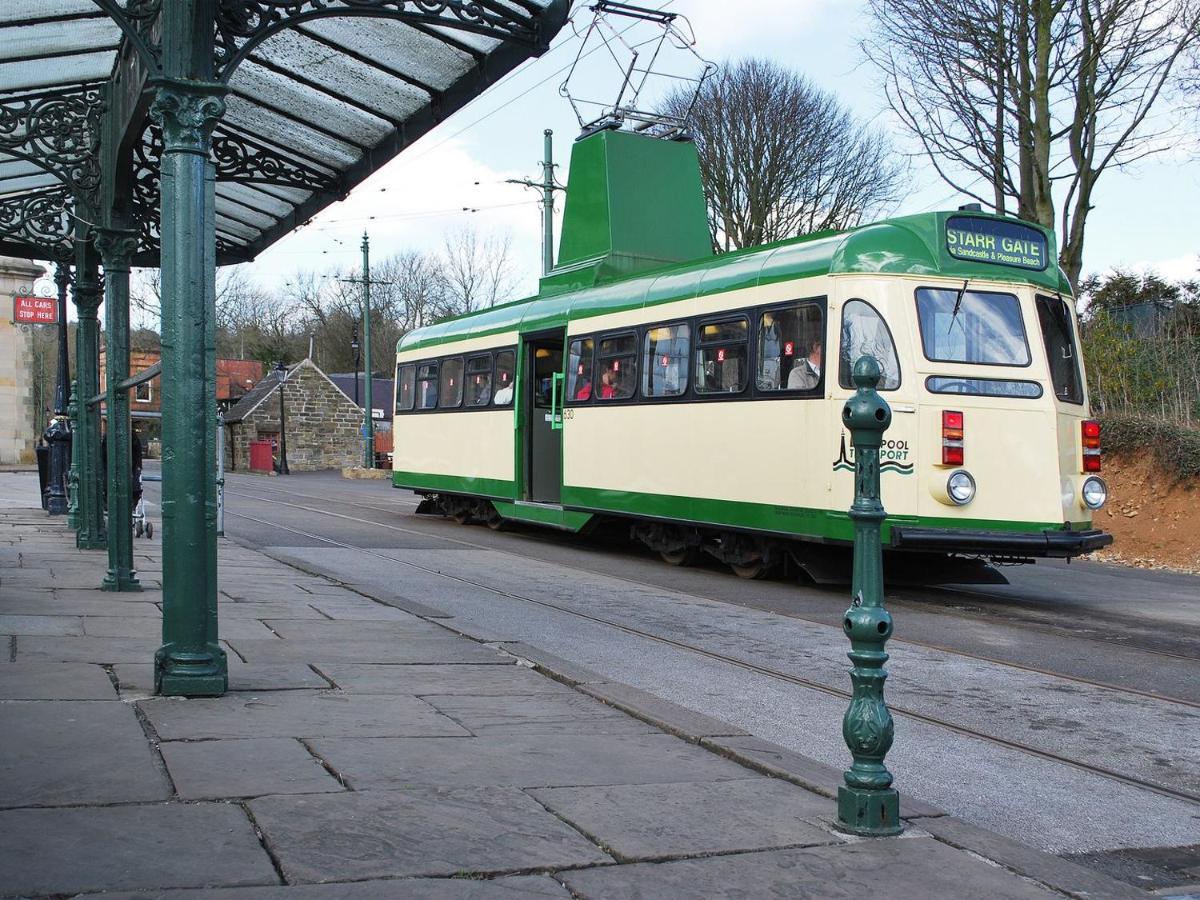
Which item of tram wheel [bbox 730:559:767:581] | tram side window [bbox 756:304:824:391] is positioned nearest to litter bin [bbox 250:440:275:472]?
tram wheel [bbox 730:559:767:581]

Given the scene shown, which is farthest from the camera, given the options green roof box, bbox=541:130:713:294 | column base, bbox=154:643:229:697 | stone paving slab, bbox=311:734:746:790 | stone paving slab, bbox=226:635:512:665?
green roof box, bbox=541:130:713:294

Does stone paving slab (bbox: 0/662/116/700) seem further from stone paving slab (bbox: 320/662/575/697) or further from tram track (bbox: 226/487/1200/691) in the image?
tram track (bbox: 226/487/1200/691)

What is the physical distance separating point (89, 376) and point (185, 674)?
8307 millimetres

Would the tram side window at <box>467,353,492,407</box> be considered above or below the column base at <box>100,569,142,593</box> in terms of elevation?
above

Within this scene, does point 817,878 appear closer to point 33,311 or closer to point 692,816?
point 692,816

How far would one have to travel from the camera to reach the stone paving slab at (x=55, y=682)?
577cm

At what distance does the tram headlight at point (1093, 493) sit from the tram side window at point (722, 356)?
3.40m

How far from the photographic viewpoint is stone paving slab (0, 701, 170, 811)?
4191mm

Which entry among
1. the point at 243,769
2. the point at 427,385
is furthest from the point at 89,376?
the point at 243,769

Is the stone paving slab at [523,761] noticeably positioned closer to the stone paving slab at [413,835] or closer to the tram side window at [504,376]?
the stone paving slab at [413,835]

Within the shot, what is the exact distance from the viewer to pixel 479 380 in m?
19.2

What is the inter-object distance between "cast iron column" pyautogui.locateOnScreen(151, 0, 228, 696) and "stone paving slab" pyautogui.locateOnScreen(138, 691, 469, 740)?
248mm

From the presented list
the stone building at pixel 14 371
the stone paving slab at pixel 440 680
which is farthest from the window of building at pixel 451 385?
the stone building at pixel 14 371

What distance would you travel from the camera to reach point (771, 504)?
12242 millimetres
